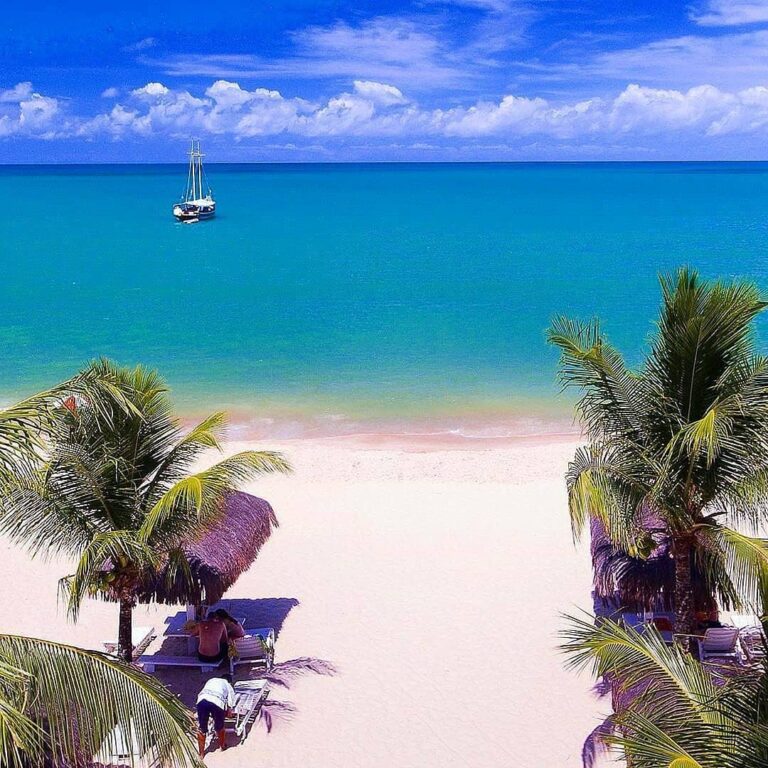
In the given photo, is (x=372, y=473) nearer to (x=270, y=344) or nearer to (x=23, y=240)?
(x=270, y=344)

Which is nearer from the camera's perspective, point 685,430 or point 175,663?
point 685,430

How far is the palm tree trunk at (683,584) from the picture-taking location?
7.49 metres

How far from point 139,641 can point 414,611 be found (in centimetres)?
304

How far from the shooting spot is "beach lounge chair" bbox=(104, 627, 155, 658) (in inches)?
376

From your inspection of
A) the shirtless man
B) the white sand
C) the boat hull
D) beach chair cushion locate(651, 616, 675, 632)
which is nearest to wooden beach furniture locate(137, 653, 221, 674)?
the shirtless man

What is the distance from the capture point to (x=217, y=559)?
895cm

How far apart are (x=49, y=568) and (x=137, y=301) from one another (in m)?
27.1

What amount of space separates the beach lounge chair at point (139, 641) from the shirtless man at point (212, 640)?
0.66m

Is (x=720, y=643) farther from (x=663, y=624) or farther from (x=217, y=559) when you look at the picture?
(x=217, y=559)

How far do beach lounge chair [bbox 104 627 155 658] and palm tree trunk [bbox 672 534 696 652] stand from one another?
5.40 m

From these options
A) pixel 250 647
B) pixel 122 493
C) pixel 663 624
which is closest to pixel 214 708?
pixel 250 647

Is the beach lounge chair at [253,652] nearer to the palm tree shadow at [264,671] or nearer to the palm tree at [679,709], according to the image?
the palm tree shadow at [264,671]

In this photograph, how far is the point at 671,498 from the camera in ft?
24.0

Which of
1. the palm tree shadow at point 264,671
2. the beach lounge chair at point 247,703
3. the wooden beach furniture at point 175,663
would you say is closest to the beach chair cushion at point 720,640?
the palm tree shadow at point 264,671
